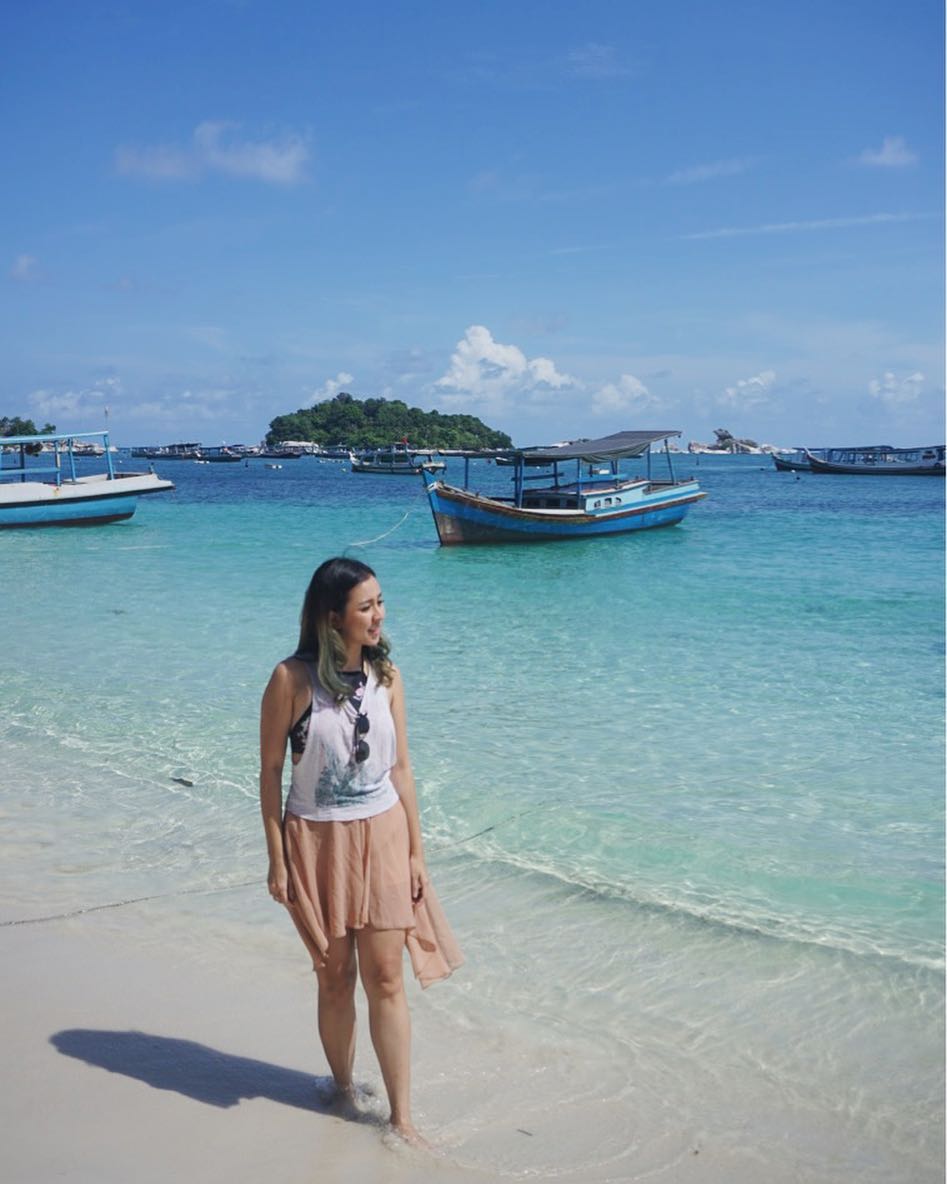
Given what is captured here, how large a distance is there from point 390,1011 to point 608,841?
319 centimetres

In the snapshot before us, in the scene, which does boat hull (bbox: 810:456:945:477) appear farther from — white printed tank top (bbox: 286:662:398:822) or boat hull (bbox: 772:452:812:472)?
white printed tank top (bbox: 286:662:398:822)

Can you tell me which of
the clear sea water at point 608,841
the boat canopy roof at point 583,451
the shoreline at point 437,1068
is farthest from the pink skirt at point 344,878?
the boat canopy roof at point 583,451

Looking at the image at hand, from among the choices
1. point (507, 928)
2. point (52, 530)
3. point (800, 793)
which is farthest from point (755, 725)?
point (52, 530)

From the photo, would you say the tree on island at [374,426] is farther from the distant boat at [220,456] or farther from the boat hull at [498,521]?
the boat hull at [498,521]

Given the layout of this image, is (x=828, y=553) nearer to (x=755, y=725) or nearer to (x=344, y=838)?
(x=755, y=725)

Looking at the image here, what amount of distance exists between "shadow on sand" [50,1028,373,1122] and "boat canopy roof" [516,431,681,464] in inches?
881

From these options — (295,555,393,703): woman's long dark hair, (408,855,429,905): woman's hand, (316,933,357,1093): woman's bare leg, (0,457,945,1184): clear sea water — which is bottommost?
(0,457,945,1184): clear sea water

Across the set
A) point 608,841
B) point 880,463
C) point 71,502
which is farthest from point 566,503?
point 880,463

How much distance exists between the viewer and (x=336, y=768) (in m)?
2.82

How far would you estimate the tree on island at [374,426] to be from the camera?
144500mm

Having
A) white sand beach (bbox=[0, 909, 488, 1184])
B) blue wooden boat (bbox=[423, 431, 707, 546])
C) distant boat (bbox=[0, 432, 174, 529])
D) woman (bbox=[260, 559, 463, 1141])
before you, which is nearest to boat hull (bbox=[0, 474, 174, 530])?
distant boat (bbox=[0, 432, 174, 529])

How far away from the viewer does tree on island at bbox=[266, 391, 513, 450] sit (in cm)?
14450

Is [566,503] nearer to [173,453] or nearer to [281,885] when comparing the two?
[281,885]

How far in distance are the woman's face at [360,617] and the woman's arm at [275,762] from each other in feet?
0.57
